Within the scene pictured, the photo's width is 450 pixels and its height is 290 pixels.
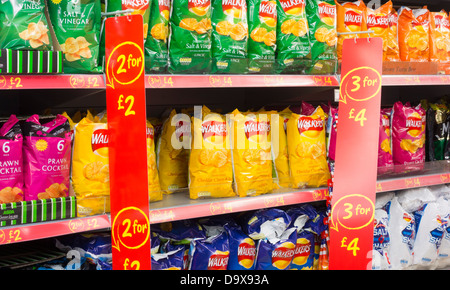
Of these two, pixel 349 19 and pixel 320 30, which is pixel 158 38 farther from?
pixel 349 19

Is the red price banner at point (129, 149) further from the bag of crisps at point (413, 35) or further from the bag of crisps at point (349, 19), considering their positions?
the bag of crisps at point (413, 35)

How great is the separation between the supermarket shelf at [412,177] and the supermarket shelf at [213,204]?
34cm

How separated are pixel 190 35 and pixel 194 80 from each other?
19cm

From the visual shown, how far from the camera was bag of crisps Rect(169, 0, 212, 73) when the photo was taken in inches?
72.9

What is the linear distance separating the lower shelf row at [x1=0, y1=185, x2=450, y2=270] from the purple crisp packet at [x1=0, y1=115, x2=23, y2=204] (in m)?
0.32

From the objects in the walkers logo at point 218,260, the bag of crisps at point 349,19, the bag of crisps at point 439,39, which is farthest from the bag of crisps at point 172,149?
the bag of crisps at point 439,39

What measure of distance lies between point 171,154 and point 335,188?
0.87m

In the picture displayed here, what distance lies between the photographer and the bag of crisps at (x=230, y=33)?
1.93 m

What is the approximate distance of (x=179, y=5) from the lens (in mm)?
1864

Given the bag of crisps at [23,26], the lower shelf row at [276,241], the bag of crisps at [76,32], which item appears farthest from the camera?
the lower shelf row at [276,241]

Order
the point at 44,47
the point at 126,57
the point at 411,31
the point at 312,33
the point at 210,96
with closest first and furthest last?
1. the point at 126,57
2. the point at 44,47
3. the point at 312,33
4. the point at 411,31
5. the point at 210,96

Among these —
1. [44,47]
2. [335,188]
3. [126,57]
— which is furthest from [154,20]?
[335,188]

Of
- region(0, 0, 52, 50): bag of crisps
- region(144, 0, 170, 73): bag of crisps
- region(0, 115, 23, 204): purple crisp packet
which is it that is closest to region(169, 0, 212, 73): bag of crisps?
region(144, 0, 170, 73): bag of crisps
